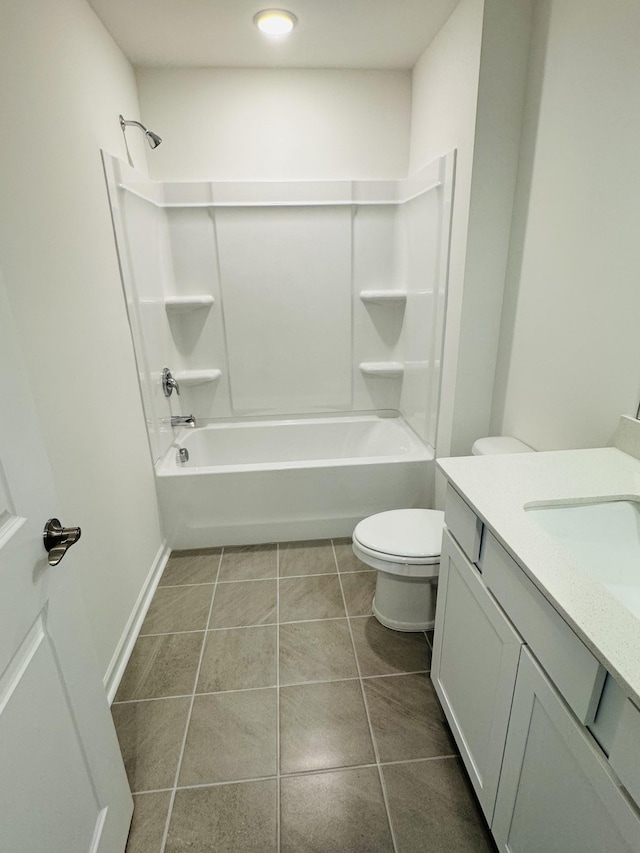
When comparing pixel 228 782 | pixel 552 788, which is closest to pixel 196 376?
pixel 228 782

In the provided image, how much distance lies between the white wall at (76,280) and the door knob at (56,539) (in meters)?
0.51

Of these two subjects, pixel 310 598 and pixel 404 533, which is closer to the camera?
pixel 404 533

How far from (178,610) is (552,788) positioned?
5.29ft

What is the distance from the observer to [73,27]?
154cm

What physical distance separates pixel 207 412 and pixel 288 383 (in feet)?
1.95

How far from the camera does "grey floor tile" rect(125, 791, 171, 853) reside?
115cm

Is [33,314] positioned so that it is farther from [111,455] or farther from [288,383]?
[288,383]

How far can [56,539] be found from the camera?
0.84 meters

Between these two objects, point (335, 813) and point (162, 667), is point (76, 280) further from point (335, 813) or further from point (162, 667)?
point (335, 813)

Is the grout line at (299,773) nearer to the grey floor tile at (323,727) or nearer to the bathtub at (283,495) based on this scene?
the grey floor tile at (323,727)

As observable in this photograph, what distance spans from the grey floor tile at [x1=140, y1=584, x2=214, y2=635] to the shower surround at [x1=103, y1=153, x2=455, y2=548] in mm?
349

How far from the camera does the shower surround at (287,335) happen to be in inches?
89.7

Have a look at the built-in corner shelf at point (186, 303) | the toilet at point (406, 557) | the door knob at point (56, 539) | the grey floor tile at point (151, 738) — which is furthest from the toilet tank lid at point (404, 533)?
the built-in corner shelf at point (186, 303)

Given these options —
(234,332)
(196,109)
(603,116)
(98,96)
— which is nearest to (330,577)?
(234,332)
